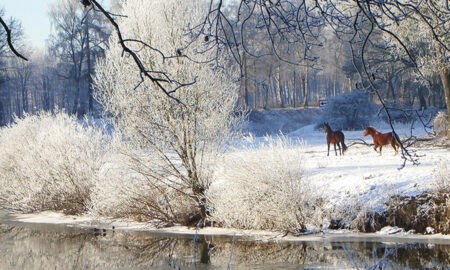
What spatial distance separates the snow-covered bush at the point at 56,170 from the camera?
21.5 m

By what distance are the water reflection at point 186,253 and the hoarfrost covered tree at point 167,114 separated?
5.32ft

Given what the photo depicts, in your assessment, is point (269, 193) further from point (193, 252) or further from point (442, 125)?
point (442, 125)

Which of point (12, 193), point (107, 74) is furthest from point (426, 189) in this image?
point (12, 193)

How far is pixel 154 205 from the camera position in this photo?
18.6 metres

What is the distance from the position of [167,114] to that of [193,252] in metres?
6.39

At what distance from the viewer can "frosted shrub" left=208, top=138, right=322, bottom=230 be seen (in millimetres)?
16109

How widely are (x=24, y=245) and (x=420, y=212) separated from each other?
996cm

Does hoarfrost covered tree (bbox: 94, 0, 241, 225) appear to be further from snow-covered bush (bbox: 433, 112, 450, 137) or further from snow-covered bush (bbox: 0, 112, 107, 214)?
snow-covered bush (bbox: 433, 112, 450, 137)

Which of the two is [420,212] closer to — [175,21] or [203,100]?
[203,100]

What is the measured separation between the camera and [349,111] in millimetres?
37531

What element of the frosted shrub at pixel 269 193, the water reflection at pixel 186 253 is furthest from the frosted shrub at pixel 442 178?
the frosted shrub at pixel 269 193

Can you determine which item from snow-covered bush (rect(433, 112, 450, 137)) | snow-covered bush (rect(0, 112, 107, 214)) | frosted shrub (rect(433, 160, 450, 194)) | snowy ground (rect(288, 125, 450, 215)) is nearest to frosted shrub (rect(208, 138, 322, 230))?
snowy ground (rect(288, 125, 450, 215))

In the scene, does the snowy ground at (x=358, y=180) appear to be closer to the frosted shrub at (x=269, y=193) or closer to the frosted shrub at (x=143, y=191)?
the frosted shrub at (x=269, y=193)

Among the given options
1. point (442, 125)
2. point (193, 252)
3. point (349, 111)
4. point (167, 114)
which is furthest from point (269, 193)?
point (349, 111)
